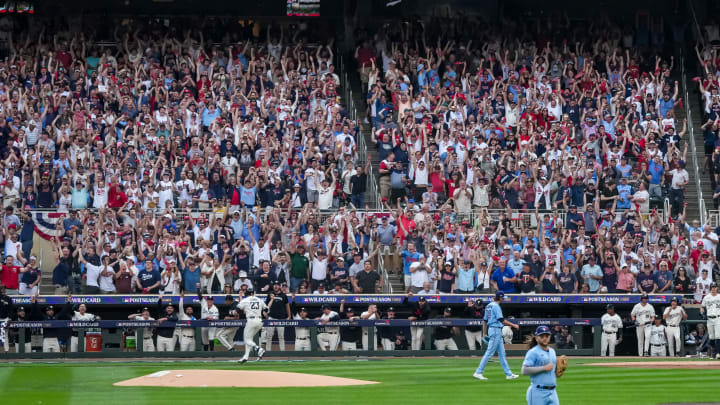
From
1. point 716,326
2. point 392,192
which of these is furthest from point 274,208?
point 716,326

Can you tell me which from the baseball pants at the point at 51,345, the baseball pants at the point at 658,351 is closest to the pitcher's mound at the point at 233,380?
the baseball pants at the point at 51,345

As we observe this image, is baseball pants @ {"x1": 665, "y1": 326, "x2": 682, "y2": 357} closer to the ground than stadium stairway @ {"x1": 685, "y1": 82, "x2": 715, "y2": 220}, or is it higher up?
closer to the ground

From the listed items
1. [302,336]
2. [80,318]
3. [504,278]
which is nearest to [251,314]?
[302,336]

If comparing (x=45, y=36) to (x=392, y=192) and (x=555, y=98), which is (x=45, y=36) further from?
(x=555, y=98)

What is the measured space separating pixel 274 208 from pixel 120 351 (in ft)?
15.3

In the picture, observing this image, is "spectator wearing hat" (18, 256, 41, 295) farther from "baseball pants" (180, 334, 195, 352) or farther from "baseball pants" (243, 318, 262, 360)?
"baseball pants" (243, 318, 262, 360)

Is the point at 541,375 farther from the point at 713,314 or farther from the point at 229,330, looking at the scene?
the point at 229,330

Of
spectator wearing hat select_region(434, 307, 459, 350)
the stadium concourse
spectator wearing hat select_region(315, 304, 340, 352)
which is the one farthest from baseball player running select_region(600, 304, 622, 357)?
spectator wearing hat select_region(315, 304, 340, 352)

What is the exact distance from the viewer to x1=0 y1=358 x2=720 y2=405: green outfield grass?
16688 mm

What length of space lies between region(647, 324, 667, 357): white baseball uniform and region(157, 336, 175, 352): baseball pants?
1048 cm

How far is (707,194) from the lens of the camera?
30828 millimetres

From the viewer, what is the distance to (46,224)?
2723 centimetres

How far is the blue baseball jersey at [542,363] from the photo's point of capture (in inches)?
473

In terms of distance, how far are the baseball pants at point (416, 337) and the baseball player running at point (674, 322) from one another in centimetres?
534
